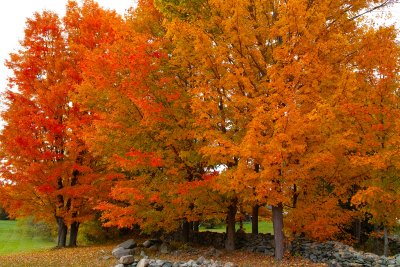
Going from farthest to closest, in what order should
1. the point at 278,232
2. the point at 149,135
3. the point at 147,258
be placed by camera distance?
the point at 149,135
the point at 147,258
the point at 278,232

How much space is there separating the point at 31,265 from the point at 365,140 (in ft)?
38.2

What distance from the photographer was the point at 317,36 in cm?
1177

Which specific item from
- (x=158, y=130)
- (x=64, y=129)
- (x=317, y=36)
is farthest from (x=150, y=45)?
(x=64, y=129)

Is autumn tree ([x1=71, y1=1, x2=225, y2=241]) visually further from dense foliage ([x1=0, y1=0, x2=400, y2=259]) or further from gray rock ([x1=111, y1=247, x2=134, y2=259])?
gray rock ([x1=111, y1=247, x2=134, y2=259])

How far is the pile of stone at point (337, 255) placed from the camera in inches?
413

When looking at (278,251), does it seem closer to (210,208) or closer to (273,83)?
(210,208)

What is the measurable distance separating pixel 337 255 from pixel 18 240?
121 ft

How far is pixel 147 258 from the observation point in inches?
494

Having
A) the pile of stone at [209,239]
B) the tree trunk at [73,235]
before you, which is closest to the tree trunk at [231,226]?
the pile of stone at [209,239]

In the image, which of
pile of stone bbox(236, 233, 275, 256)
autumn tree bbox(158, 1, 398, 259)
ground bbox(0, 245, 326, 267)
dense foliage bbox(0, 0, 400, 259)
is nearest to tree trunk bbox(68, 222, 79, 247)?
dense foliage bbox(0, 0, 400, 259)

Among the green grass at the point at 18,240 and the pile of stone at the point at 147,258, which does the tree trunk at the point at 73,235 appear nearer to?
the pile of stone at the point at 147,258

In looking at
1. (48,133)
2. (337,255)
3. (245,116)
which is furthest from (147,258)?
(48,133)

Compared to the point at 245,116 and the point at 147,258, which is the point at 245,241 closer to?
the point at 147,258

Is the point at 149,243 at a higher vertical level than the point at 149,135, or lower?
lower
